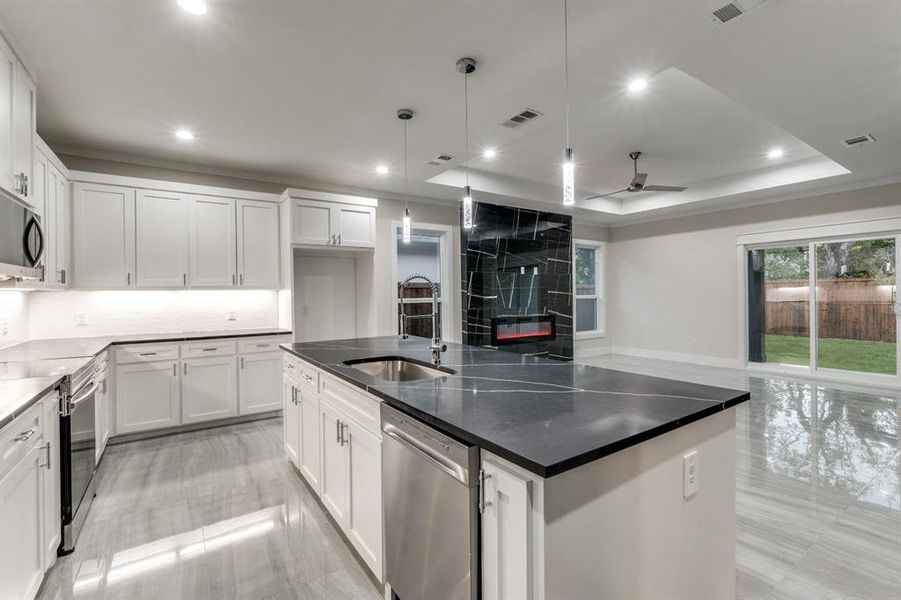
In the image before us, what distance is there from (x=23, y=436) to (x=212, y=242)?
118 inches

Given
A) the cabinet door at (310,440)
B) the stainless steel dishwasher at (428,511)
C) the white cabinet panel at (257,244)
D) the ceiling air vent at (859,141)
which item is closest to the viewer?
the stainless steel dishwasher at (428,511)

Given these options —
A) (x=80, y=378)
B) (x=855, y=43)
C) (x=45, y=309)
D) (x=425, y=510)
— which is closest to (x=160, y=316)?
(x=45, y=309)

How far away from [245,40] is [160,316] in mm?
3183

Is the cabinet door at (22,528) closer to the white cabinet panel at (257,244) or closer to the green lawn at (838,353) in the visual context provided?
the white cabinet panel at (257,244)

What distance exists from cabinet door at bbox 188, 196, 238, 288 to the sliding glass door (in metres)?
7.24

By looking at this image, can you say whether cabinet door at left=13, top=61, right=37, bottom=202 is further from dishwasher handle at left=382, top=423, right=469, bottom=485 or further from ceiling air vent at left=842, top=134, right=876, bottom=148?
ceiling air vent at left=842, top=134, right=876, bottom=148

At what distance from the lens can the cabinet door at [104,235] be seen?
3768 mm

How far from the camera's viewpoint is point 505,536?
1.19m

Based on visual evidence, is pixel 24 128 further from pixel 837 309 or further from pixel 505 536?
pixel 837 309

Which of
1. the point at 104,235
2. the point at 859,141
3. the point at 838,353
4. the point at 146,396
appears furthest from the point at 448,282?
the point at 838,353

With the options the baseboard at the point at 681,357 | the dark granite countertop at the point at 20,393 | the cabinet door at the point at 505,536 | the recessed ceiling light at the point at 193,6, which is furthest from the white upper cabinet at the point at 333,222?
the baseboard at the point at 681,357

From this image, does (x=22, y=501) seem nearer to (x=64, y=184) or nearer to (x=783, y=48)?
(x=64, y=184)

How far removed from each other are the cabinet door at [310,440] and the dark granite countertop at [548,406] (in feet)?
1.38

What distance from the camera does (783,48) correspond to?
2473 millimetres
